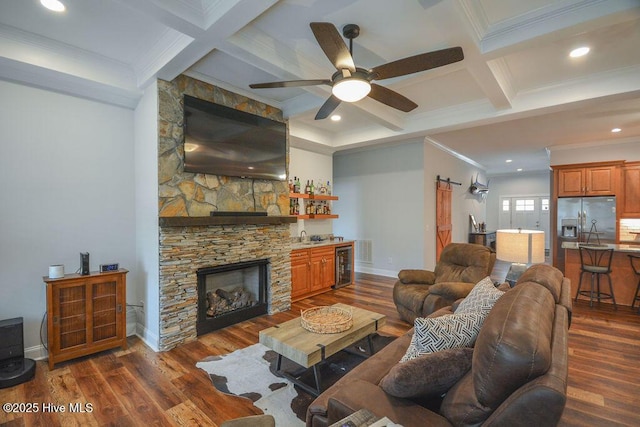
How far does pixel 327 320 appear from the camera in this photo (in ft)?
8.77

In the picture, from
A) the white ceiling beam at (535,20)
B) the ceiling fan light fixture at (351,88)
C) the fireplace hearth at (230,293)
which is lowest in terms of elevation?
the fireplace hearth at (230,293)

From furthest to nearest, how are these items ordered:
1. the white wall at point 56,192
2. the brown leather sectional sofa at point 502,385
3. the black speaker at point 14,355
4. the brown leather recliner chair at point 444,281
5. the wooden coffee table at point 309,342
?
the brown leather recliner chair at point 444,281 → the white wall at point 56,192 → the black speaker at point 14,355 → the wooden coffee table at point 309,342 → the brown leather sectional sofa at point 502,385

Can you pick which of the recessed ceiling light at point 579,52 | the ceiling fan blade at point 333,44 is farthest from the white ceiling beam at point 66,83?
the recessed ceiling light at point 579,52

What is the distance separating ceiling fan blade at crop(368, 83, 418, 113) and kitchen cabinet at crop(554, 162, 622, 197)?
19.0 ft

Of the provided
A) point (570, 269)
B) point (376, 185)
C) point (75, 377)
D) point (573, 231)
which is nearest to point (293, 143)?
point (376, 185)

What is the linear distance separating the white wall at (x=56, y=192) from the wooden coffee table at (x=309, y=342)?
7.12 ft

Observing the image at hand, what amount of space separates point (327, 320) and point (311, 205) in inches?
135

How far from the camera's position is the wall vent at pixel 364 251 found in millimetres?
6820

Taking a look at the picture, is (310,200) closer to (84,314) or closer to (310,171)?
(310,171)

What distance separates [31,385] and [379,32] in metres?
4.27

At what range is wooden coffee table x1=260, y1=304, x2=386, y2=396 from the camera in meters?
2.18

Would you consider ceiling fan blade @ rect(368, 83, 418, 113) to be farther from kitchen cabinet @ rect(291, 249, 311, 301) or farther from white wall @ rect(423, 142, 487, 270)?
white wall @ rect(423, 142, 487, 270)

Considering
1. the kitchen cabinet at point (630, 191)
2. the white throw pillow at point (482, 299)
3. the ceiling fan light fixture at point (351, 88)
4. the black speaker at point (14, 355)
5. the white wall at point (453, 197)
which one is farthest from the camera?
the white wall at point (453, 197)

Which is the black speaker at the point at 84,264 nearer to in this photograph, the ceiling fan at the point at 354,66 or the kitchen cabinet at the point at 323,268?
the ceiling fan at the point at 354,66
